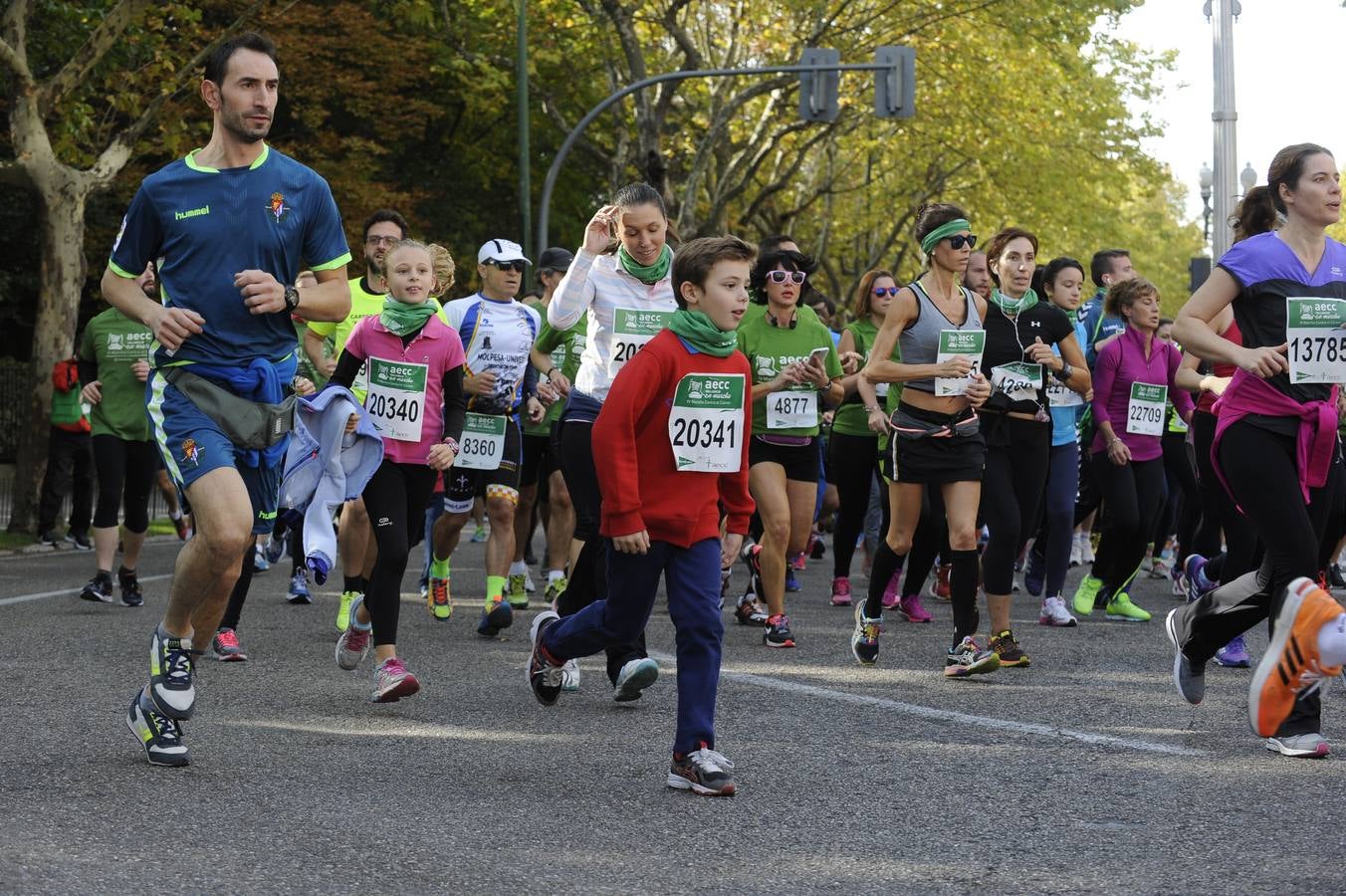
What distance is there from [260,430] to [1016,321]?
5.01 metres

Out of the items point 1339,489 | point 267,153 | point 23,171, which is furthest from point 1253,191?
point 23,171

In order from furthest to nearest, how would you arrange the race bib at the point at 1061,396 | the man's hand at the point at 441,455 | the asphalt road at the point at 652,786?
the race bib at the point at 1061,396 → the man's hand at the point at 441,455 → the asphalt road at the point at 652,786

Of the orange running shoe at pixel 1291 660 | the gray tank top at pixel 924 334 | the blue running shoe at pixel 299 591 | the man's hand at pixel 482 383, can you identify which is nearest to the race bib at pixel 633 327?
the gray tank top at pixel 924 334

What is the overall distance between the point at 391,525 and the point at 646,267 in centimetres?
152

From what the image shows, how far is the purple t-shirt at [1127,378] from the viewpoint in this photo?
1164cm

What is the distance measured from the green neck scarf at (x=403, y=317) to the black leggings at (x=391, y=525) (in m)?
0.61

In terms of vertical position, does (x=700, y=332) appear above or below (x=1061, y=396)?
above

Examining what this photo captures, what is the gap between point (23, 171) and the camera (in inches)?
747

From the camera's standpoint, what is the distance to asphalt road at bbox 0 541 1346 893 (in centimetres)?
485

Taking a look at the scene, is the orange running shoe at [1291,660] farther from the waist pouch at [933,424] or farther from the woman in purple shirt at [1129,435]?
the woman in purple shirt at [1129,435]

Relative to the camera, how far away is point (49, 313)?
19.5 m

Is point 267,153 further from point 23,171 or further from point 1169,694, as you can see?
point 23,171

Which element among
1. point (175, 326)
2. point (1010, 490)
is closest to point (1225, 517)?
point (1010, 490)

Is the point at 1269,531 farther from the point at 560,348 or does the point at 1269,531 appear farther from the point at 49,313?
the point at 49,313
